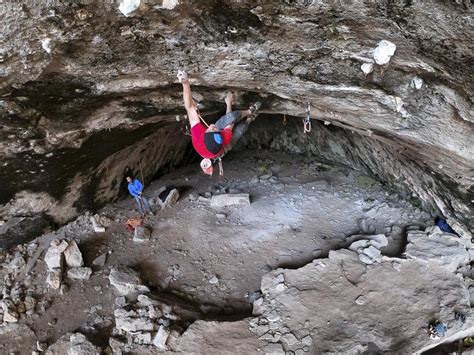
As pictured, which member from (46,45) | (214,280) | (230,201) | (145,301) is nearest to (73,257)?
(145,301)

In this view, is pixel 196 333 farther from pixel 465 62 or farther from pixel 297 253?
pixel 465 62

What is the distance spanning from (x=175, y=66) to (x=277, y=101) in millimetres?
1660

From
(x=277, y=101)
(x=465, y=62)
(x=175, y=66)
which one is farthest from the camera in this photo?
(x=277, y=101)

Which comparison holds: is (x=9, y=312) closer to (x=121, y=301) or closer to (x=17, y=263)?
(x=17, y=263)

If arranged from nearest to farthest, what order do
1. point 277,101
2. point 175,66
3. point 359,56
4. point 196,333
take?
point 359,56
point 175,66
point 196,333
point 277,101

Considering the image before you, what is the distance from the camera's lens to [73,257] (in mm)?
5477

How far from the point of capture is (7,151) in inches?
183

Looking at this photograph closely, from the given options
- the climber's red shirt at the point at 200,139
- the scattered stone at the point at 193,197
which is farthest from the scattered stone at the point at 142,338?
the scattered stone at the point at 193,197

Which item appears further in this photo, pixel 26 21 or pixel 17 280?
pixel 17 280

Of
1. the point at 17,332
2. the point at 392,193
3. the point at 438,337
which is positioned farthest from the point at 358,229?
the point at 17,332

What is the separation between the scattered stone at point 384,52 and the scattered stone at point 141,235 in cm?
422

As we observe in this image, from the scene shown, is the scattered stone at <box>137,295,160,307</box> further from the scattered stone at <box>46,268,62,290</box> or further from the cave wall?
the cave wall

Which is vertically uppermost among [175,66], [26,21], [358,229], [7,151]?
[26,21]

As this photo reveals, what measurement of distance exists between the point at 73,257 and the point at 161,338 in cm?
197
